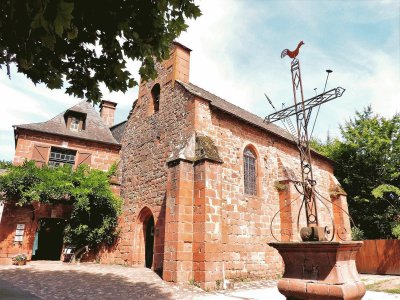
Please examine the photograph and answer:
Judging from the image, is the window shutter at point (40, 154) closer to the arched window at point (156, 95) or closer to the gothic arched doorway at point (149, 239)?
the arched window at point (156, 95)

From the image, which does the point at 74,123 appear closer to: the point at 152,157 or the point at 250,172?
the point at 152,157

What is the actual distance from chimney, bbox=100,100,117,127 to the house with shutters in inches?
Answer: 104

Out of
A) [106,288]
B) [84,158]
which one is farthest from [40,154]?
[106,288]

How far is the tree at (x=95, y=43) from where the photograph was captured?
380cm

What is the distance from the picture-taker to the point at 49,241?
56.9 feet

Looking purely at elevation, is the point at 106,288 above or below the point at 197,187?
below

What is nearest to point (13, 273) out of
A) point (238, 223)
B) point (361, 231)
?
point (238, 223)

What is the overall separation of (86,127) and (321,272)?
15108 mm

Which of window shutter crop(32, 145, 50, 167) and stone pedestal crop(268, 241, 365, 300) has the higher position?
window shutter crop(32, 145, 50, 167)

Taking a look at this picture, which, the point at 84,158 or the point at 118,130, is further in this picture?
the point at 118,130

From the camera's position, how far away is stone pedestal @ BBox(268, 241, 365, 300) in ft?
12.8

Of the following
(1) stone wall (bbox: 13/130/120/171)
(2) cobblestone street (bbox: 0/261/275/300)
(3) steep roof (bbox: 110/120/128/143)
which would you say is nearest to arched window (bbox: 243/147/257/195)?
(2) cobblestone street (bbox: 0/261/275/300)

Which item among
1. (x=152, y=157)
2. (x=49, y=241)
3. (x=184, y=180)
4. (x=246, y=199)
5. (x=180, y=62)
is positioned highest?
(x=180, y=62)

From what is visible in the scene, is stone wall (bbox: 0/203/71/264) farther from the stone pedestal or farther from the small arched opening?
the stone pedestal
